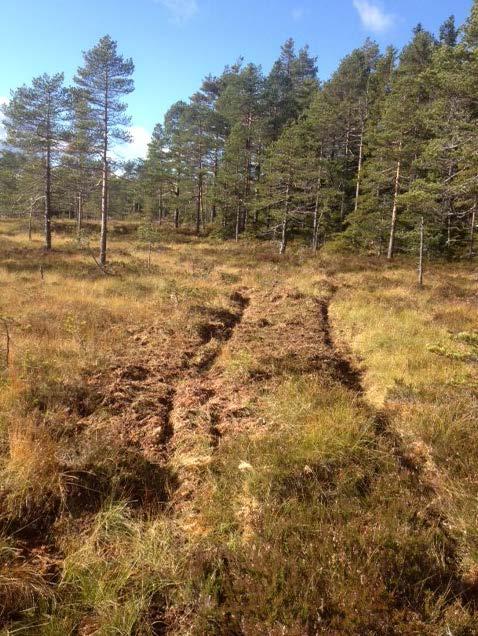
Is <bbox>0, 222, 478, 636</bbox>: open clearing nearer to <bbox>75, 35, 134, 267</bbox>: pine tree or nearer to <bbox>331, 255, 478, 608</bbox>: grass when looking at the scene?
<bbox>331, 255, 478, 608</bbox>: grass

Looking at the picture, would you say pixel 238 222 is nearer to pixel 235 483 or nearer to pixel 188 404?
pixel 188 404

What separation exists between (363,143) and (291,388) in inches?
1468

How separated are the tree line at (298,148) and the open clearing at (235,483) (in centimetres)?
975

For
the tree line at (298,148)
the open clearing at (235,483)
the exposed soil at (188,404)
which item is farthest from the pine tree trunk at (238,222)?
the open clearing at (235,483)

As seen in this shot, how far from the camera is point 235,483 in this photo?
4297 millimetres

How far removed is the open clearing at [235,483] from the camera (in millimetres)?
2863

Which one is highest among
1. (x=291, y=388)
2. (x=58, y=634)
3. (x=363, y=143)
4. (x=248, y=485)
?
(x=363, y=143)

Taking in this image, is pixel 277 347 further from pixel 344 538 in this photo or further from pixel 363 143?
pixel 363 143

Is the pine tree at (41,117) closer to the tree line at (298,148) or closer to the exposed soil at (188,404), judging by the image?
the tree line at (298,148)

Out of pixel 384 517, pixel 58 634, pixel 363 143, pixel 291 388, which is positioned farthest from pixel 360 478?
pixel 363 143

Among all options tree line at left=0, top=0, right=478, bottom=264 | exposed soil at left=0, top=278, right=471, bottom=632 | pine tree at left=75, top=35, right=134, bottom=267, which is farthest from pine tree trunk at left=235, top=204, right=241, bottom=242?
exposed soil at left=0, top=278, right=471, bottom=632

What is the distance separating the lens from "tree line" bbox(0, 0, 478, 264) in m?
16.4

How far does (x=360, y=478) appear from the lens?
4.23 meters

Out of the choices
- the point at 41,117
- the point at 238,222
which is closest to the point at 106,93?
the point at 41,117
